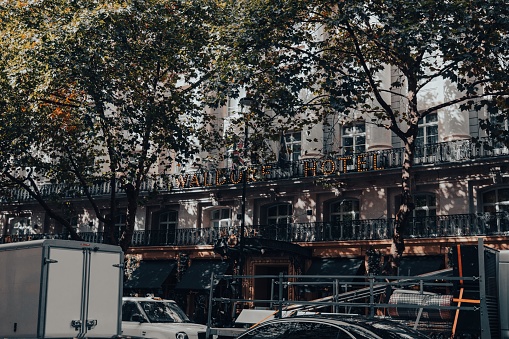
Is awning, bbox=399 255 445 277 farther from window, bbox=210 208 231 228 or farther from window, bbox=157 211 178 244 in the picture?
window, bbox=157 211 178 244

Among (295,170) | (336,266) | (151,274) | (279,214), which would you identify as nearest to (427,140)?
(295,170)

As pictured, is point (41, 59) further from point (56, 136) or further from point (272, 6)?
point (272, 6)

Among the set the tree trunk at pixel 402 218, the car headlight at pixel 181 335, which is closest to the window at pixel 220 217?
the tree trunk at pixel 402 218

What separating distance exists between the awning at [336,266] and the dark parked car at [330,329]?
865 inches

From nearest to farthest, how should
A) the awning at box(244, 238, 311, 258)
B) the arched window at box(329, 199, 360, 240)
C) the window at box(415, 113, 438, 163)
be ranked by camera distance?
the window at box(415, 113, 438, 163), the awning at box(244, 238, 311, 258), the arched window at box(329, 199, 360, 240)

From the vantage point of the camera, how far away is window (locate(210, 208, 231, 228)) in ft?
125

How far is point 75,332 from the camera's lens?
49.1 feet

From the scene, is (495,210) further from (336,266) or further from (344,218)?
(336,266)

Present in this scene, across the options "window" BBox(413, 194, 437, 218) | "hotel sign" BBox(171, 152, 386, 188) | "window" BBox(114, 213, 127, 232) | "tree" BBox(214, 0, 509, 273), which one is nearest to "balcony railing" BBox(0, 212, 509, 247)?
"window" BBox(413, 194, 437, 218)

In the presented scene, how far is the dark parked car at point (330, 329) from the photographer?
9070 millimetres

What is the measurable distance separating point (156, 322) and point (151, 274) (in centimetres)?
1924

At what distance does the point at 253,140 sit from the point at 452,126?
10.9 metres

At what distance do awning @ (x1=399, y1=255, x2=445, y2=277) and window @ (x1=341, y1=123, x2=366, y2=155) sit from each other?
5.88m

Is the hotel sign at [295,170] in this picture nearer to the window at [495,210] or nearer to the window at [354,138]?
the window at [354,138]
